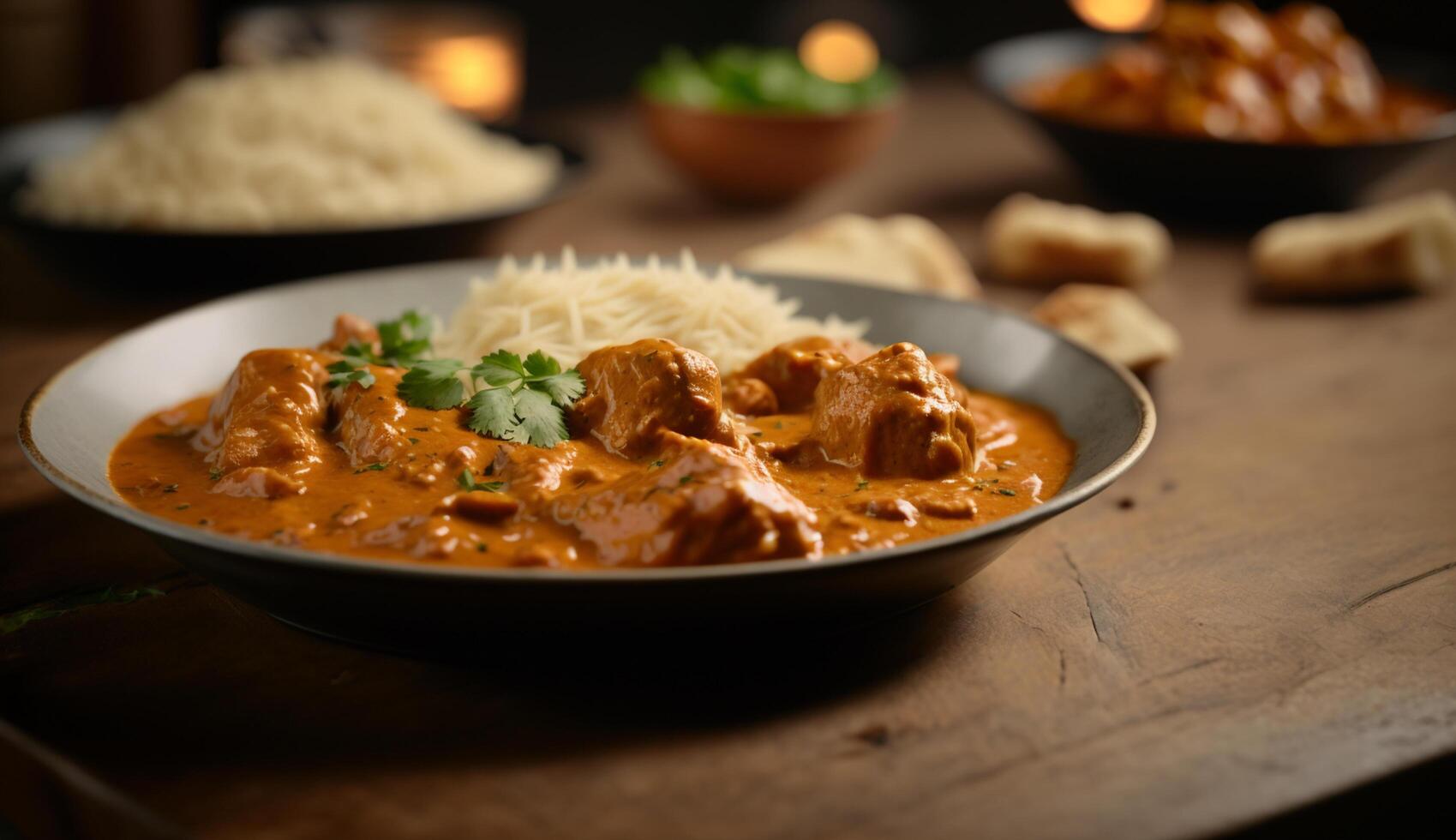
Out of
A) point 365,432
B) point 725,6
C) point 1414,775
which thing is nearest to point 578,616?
point 365,432

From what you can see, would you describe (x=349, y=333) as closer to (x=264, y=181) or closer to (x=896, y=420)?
(x=896, y=420)

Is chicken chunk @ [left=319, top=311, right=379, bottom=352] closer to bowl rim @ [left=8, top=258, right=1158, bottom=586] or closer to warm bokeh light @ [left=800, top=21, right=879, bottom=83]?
bowl rim @ [left=8, top=258, right=1158, bottom=586]

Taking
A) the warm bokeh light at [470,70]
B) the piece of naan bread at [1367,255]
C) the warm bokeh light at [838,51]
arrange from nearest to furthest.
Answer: the piece of naan bread at [1367,255] < the warm bokeh light at [470,70] < the warm bokeh light at [838,51]

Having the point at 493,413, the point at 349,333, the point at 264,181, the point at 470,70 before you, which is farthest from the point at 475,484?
the point at 470,70

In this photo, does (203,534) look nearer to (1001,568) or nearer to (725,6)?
(1001,568)

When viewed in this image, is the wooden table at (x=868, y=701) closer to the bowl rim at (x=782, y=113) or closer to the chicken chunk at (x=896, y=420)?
the chicken chunk at (x=896, y=420)

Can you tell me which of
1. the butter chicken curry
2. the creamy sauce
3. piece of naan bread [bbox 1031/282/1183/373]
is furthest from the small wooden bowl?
the creamy sauce

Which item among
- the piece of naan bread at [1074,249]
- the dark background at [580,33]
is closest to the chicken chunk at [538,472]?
the piece of naan bread at [1074,249]
